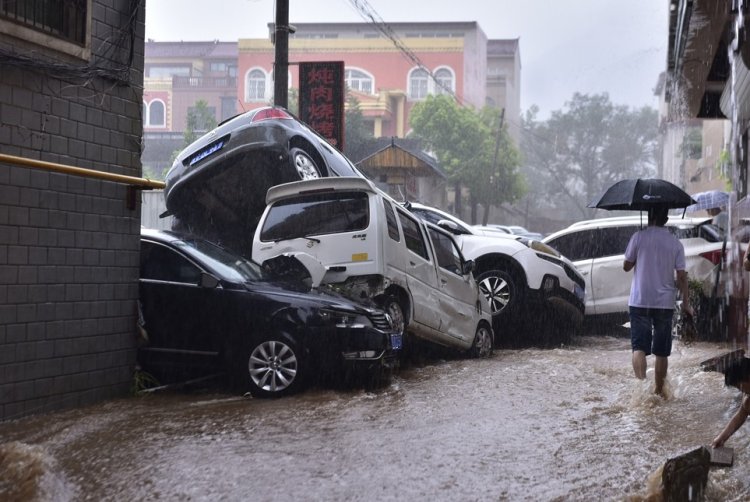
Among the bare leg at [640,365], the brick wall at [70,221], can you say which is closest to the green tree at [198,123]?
the brick wall at [70,221]

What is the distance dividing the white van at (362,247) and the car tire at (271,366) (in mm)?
1087

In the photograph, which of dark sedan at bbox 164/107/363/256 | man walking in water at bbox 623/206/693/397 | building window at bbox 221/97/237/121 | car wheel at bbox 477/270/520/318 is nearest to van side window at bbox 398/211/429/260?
dark sedan at bbox 164/107/363/256

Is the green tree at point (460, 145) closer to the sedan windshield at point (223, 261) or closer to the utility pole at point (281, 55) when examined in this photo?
the utility pole at point (281, 55)

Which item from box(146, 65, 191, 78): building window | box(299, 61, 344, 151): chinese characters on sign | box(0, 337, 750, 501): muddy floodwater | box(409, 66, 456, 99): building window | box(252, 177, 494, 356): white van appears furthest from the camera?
box(146, 65, 191, 78): building window

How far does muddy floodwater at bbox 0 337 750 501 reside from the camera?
552 cm

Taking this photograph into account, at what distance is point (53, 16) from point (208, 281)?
2692 mm

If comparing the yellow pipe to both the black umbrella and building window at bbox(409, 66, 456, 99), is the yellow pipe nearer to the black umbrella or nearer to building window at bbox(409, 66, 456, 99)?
the black umbrella

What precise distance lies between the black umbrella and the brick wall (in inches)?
172

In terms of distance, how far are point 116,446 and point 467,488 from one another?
2560 mm

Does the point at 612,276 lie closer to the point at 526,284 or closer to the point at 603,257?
the point at 603,257

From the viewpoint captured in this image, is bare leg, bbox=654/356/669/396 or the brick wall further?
bare leg, bbox=654/356/669/396

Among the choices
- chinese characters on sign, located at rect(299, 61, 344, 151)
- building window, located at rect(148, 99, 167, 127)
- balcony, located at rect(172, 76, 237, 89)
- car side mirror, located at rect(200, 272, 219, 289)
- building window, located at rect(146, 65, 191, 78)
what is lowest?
car side mirror, located at rect(200, 272, 219, 289)

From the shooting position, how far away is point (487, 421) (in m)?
7.50

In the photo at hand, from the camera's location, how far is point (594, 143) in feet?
250
